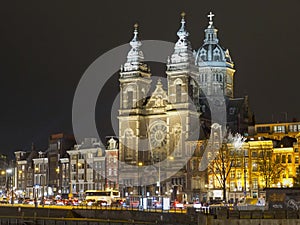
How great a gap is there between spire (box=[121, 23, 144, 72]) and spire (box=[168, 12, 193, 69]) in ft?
27.6

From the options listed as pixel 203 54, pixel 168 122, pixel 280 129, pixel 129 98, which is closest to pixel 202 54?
pixel 203 54

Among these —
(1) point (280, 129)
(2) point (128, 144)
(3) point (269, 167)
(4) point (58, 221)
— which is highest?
(1) point (280, 129)

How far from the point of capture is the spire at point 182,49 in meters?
148

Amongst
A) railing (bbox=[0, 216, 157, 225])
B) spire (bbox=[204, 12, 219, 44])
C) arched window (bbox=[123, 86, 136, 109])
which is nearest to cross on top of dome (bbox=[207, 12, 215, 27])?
spire (bbox=[204, 12, 219, 44])

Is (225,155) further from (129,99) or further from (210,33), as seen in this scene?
(210,33)

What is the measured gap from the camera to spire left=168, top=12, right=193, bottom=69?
148500mm

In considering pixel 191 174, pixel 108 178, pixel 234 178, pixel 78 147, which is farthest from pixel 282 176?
pixel 78 147

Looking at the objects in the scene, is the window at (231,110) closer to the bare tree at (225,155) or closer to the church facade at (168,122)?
the church facade at (168,122)

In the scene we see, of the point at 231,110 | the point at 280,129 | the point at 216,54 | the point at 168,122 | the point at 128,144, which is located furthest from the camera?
the point at 216,54

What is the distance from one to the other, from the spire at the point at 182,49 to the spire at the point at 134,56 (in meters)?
8.42

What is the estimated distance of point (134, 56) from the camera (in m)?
157

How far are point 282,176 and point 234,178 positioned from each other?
9.36m

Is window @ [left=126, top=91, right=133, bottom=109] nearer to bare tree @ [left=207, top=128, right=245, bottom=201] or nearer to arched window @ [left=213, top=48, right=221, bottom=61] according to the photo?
bare tree @ [left=207, top=128, right=245, bottom=201]

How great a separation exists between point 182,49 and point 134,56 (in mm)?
12883
